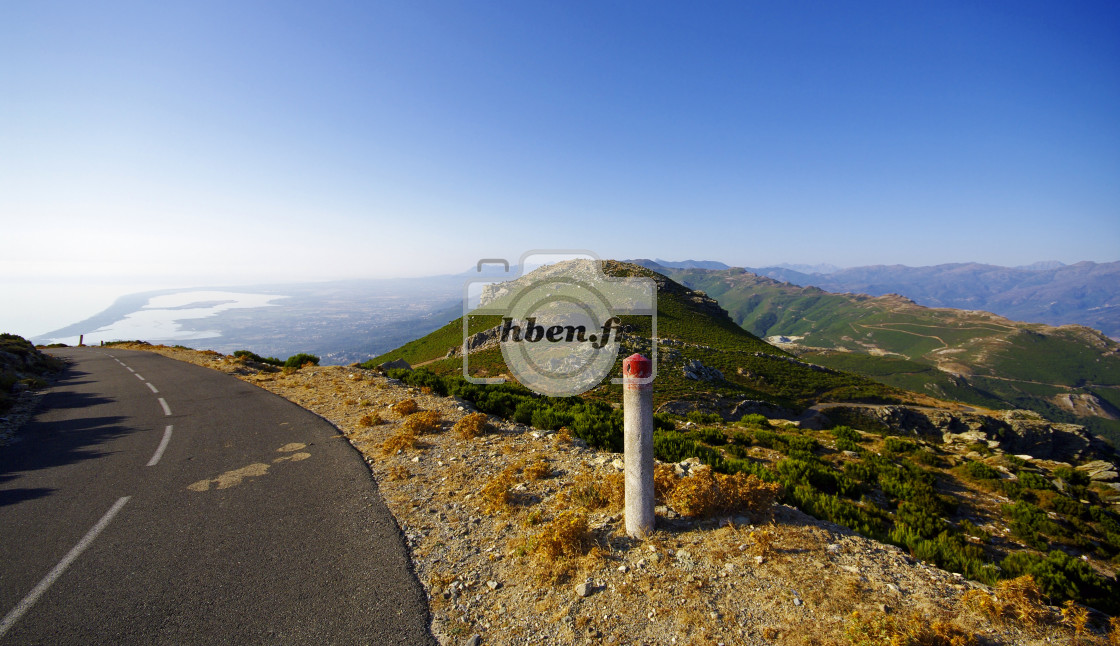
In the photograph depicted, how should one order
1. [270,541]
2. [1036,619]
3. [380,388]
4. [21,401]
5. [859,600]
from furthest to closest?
[380,388]
[21,401]
[270,541]
[859,600]
[1036,619]

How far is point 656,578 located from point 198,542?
8118 millimetres

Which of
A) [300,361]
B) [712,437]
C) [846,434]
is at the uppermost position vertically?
[300,361]

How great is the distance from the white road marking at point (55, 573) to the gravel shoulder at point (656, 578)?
487cm

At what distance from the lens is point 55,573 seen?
640cm

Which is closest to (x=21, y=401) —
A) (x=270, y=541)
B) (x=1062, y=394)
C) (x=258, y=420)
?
(x=258, y=420)

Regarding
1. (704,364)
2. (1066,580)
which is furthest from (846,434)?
(704,364)

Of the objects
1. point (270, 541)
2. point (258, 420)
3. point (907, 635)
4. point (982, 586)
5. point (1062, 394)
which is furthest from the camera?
point (1062, 394)

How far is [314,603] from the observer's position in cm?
586

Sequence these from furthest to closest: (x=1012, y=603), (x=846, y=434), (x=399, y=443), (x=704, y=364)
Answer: (x=704, y=364)
(x=846, y=434)
(x=399, y=443)
(x=1012, y=603)

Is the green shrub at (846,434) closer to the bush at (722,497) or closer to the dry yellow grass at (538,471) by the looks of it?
the bush at (722,497)

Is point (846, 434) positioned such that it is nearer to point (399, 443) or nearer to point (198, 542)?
point (399, 443)

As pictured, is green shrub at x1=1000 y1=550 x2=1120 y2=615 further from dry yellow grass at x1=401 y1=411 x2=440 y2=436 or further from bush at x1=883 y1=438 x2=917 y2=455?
dry yellow grass at x1=401 y1=411 x2=440 y2=436

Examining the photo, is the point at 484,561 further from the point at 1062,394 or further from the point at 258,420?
the point at 1062,394

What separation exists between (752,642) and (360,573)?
586cm
